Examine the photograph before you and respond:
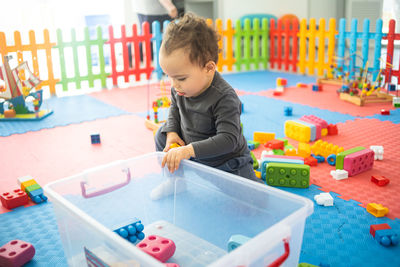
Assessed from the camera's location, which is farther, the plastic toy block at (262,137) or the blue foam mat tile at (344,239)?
the plastic toy block at (262,137)

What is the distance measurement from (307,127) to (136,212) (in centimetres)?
99

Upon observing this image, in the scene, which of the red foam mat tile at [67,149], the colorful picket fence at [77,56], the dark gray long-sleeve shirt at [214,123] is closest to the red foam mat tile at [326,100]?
the red foam mat tile at [67,149]

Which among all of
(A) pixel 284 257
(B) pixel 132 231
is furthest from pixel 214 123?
(A) pixel 284 257

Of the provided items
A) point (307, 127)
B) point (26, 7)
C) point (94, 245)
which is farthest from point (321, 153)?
point (26, 7)

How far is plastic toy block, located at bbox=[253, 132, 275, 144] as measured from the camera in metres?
1.80

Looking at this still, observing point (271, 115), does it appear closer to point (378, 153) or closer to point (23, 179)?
point (378, 153)

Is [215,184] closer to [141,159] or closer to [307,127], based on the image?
[141,159]

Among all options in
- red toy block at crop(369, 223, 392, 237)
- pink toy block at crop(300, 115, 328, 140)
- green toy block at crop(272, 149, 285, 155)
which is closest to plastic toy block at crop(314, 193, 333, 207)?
red toy block at crop(369, 223, 392, 237)

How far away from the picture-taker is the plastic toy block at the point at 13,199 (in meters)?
1.26

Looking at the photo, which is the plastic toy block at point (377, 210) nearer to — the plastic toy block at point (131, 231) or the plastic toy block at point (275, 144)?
the plastic toy block at point (275, 144)

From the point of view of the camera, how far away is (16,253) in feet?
3.13

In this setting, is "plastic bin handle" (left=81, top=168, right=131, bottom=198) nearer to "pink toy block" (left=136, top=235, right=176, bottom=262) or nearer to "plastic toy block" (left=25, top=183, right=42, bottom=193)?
"pink toy block" (left=136, top=235, right=176, bottom=262)

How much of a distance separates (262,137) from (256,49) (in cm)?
206

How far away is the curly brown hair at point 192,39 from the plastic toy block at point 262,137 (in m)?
0.82
